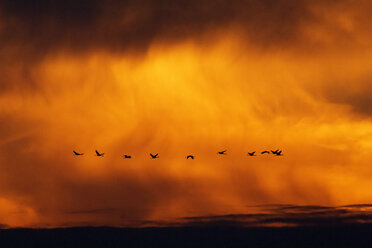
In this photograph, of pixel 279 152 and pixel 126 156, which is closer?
pixel 126 156

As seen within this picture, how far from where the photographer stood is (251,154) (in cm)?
19188

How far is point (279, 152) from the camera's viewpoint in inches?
7761

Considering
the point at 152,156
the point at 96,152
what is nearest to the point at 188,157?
the point at 152,156

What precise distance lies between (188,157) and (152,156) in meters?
9.23

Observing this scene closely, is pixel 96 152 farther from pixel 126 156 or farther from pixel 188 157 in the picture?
pixel 188 157

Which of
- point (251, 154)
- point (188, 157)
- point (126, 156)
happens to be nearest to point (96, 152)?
point (126, 156)

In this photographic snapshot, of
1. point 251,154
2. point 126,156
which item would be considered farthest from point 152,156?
point 251,154

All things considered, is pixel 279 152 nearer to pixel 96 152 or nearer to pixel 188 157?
pixel 188 157

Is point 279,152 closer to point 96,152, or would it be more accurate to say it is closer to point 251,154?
point 251,154

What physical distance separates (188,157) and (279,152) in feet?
75.2

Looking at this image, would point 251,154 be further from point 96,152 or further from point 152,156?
point 96,152

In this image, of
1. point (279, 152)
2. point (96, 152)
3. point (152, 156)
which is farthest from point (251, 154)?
point (96, 152)

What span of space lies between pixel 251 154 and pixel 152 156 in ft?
78.0

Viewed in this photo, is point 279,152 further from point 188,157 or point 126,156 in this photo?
point 126,156
